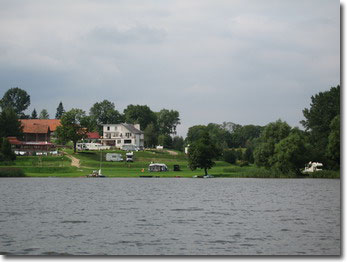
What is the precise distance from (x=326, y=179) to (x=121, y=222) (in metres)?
43.5

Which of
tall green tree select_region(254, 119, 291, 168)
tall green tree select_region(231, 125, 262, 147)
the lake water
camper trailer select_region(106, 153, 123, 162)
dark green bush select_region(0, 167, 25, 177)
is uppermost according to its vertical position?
tall green tree select_region(231, 125, 262, 147)

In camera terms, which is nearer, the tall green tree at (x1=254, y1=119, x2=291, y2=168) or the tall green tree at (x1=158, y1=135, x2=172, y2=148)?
the tall green tree at (x1=254, y1=119, x2=291, y2=168)

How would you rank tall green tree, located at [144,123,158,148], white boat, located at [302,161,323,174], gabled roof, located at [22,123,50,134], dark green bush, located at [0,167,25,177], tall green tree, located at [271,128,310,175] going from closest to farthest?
1. white boat, located at [302,161,323,174]
2. tall green tree, located at [271,128,310,175]
3. dark green bush, located at [0,167,25,177]
4. gabled roof, located at [22,123,50,134]
5. tall green tree, located at [144,123,158,148]

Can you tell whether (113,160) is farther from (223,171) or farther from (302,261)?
(302,261)

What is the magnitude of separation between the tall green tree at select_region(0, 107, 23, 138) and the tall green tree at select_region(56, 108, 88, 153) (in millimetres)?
8287

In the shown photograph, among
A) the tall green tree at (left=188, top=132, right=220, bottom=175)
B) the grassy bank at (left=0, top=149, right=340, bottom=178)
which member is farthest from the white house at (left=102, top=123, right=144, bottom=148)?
the tall green tree at (left=188, top=132, right=220, bottom=175)

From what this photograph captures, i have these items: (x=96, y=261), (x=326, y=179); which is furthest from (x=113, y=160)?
(x=96, y=261)

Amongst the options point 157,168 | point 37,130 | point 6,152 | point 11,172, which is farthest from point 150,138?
point 11,172

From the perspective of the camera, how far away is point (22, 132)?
318 feet

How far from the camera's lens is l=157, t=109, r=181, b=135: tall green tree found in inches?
5640

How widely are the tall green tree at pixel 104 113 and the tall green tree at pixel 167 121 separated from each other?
10.4 meters

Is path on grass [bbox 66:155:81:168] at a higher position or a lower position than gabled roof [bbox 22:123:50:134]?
lower

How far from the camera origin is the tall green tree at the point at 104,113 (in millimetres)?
136625

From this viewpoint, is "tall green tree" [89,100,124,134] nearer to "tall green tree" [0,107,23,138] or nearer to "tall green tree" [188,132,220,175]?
"tall green tree" [0,107,23,138]
